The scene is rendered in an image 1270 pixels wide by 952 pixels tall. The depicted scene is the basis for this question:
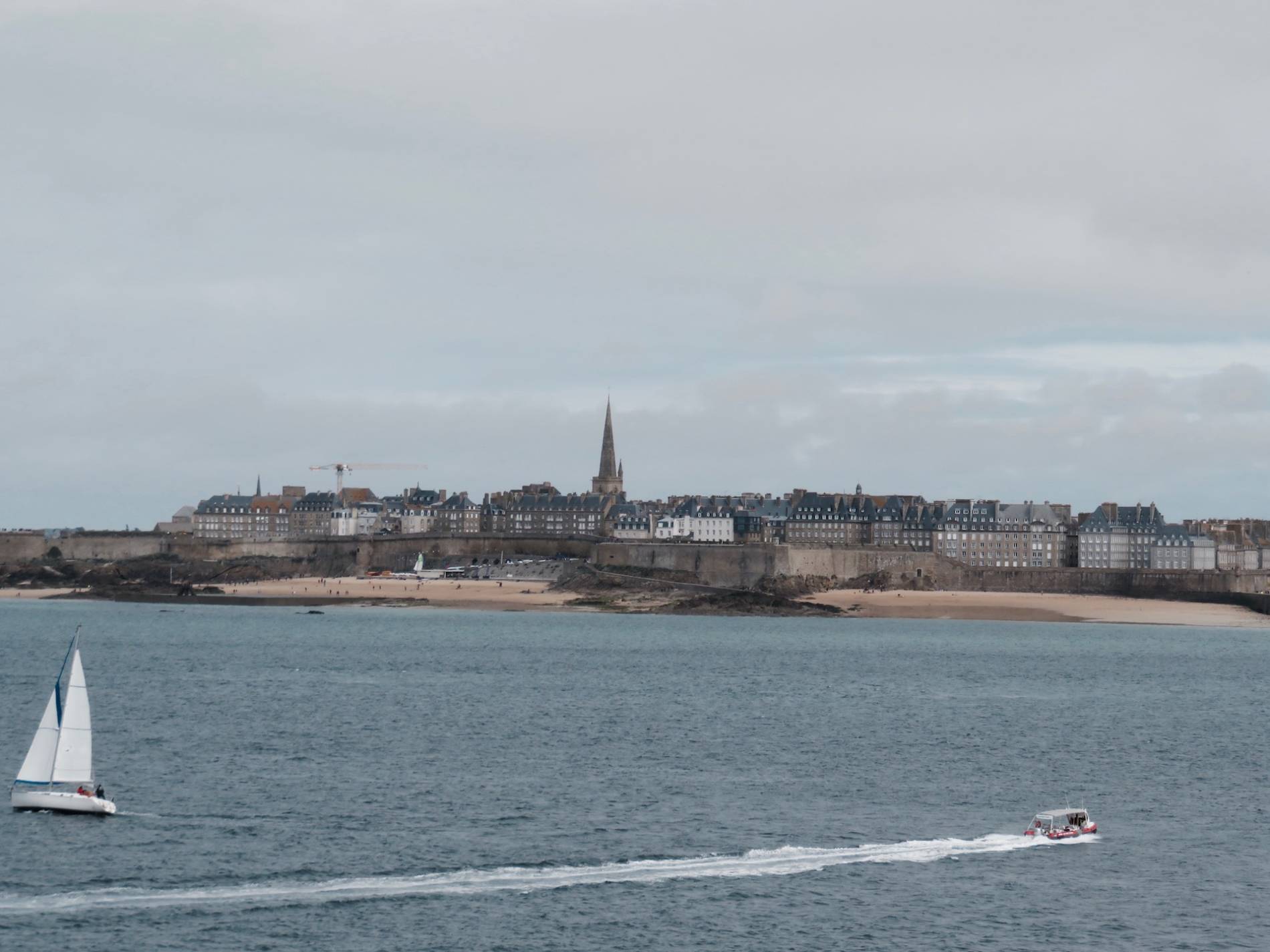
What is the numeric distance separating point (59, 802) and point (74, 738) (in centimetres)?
131

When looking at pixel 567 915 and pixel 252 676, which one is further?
→ pixel 252 676

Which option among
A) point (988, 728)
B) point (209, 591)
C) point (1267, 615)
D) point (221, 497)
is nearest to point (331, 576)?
point (209, 591)

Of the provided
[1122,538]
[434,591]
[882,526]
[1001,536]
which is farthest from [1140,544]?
[434,591]

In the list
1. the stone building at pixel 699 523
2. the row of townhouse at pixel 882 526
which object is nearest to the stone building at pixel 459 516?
the row of townhouse at pixel 882 526

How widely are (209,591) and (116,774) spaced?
92932mm

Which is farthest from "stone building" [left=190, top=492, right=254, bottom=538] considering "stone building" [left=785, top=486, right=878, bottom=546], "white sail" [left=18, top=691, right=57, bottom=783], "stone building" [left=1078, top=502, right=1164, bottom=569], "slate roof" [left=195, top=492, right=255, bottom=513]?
"white sail" [left=18, top=691, right=57, bottom=783]

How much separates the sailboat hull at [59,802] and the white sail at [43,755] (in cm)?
32

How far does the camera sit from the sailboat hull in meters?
33.0

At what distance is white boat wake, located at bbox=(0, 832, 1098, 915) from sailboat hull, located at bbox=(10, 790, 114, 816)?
6059 mm

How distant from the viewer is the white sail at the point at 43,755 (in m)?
33.8

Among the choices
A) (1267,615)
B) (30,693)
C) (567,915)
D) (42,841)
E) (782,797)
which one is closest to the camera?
(567,915)

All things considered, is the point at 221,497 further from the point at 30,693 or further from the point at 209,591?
the point at 30,693

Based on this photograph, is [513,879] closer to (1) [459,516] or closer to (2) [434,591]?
(2) [434,591]

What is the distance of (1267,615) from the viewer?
110 meters
